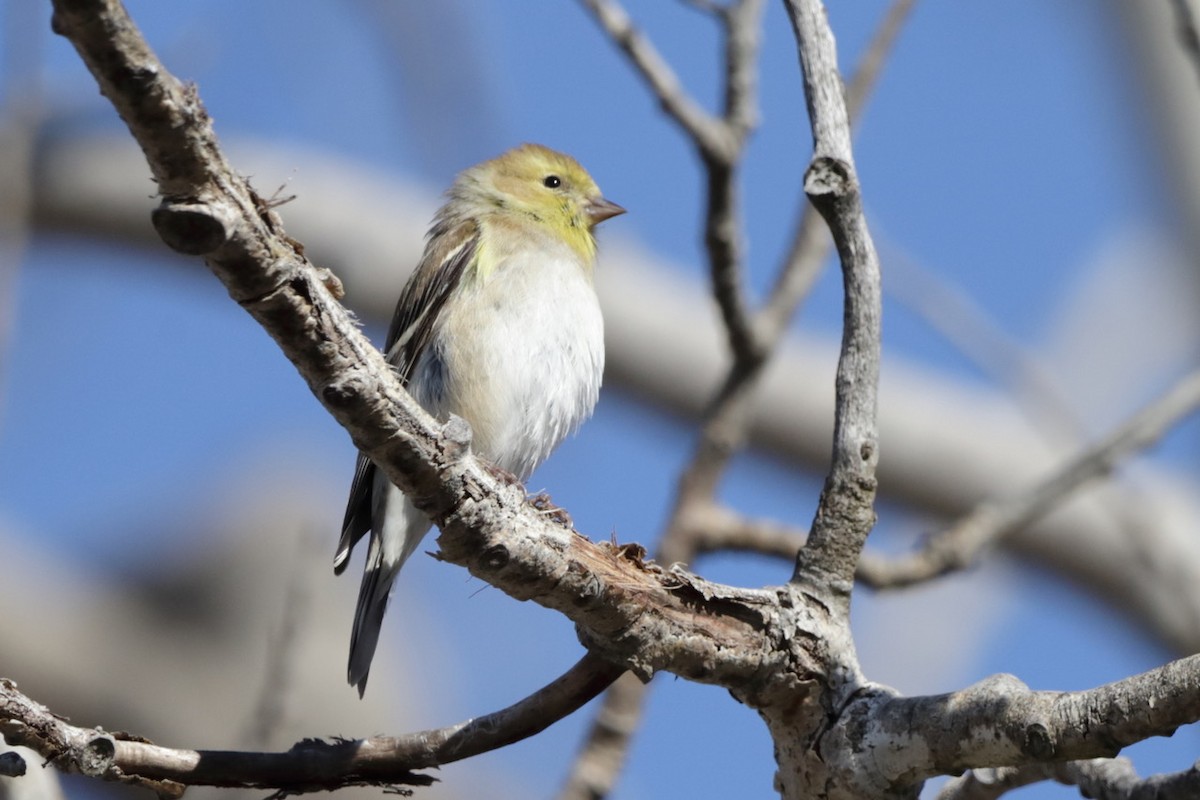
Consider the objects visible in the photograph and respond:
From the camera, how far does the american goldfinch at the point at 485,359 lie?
12.4 feet

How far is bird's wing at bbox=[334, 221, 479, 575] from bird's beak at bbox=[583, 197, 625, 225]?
0.55 m

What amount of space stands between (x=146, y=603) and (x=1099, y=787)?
705 cm

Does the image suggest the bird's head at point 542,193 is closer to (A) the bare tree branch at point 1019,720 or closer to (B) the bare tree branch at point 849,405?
(B) the bare tree branch at point 849,405

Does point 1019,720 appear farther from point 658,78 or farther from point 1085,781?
point 658,78

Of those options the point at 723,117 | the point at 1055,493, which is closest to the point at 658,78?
the point at 723,117

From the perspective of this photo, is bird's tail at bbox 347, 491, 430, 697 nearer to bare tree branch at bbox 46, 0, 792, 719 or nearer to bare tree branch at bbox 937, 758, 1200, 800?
bare tree branch at bbox 46, 0, 792, 719

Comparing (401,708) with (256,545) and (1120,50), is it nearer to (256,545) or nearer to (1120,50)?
(256,545)

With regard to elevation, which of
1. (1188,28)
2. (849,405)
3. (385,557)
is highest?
(1188,28)

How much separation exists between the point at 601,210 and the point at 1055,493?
5.72 ft

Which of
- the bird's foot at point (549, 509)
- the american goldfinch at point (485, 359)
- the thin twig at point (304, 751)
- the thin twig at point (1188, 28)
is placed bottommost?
the thin twig at point (304, 751)

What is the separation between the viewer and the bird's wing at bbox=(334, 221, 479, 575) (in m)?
3.67

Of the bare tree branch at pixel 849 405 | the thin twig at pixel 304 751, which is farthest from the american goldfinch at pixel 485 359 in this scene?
the bare tree branch at pixel 849 405

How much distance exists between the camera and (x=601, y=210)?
15.2 ft

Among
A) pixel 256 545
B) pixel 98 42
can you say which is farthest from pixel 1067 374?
pixel 98 42
